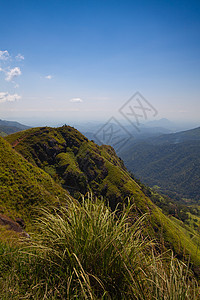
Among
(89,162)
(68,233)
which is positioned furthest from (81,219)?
(89,162)

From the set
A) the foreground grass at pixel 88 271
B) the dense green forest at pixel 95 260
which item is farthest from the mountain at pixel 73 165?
the foreground grass at pixel 88 271

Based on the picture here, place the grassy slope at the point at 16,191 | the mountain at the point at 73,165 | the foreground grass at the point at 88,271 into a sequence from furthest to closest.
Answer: the mountain at the point at 73,165 < the grassy slope at the point at 16,191 < the foreground grass at the point at 88,271

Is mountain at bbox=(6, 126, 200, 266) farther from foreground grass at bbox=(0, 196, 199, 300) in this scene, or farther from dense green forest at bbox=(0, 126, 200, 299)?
foreground grass at bbox=(0, 196, 199, 300)

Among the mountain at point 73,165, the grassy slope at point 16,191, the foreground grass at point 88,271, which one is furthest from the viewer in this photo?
the mountain at point 73,165

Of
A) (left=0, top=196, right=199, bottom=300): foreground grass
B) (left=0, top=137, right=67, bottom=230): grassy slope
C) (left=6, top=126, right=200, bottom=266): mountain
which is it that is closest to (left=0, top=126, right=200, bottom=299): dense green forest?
(left=0, top=196, right=199, bottom=300): foreground grass

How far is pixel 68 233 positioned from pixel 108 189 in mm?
46164

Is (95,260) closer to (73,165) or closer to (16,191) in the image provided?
(16,191)

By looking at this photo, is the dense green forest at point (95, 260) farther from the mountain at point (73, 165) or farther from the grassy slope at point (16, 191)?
the mountain at point (73, 165)

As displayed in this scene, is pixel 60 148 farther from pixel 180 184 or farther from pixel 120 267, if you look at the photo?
pixel 180 184

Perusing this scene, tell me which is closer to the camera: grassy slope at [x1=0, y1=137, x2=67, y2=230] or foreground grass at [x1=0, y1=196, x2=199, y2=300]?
foreground grass at [x1=0, y1=196, x2=199, y2=300]

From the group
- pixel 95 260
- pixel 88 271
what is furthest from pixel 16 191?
pixel 95 260

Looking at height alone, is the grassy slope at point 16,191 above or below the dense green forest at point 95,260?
below

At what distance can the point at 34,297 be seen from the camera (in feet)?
5.96

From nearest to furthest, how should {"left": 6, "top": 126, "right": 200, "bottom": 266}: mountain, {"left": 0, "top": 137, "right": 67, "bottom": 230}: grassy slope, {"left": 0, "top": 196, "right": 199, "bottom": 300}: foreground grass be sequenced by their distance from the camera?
{"left": 0, "top": 196, "right": 199, "bottom": 300}: foreground grass, {"left": 0, "top": 137, "right": 67, "bottom": 230}: grassy slope, {"left": 6, "top": 126, "right": 200, "bottom": 266}: mountain
